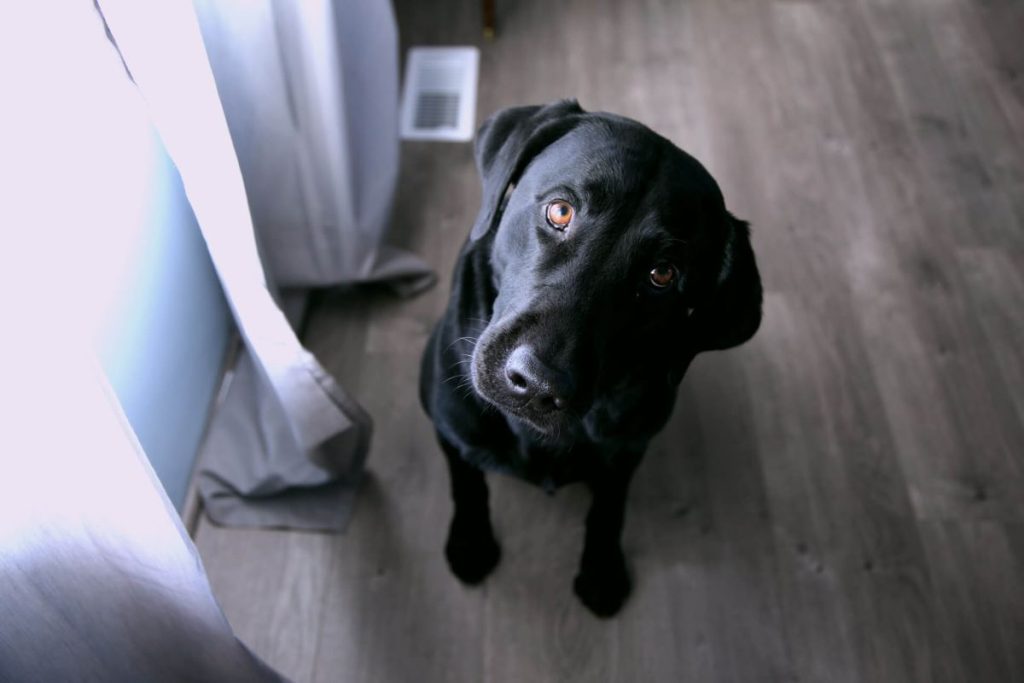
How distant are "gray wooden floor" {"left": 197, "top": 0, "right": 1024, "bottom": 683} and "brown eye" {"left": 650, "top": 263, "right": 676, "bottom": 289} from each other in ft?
2.09

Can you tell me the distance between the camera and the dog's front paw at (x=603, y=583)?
1.51 meters

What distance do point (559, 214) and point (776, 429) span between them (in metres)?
0.85

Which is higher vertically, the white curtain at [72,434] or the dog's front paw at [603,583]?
the white curtain at [72,434]

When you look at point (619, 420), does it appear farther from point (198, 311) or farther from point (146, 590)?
point (198, 311)

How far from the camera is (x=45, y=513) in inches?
36.3

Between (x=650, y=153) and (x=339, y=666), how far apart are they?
98 cm

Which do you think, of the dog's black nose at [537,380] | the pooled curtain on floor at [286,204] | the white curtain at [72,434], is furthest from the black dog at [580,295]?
the white curtain at [72,434]

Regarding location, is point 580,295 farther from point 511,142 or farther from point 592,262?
point 511,142

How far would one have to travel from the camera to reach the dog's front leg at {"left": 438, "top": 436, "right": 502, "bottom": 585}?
1511 mm

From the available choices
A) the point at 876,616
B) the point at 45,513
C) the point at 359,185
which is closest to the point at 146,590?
the point at 45,513

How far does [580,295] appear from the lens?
3.60 ft

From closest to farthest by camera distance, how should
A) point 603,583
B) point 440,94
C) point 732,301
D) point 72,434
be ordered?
point 72,434 → point 732,301 → point 603,583 → point 440,94

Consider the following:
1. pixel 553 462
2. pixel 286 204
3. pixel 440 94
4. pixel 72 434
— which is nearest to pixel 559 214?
pixel 553 462

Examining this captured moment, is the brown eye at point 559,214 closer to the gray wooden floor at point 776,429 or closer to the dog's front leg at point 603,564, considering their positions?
the dog's front leg at point 603,564
